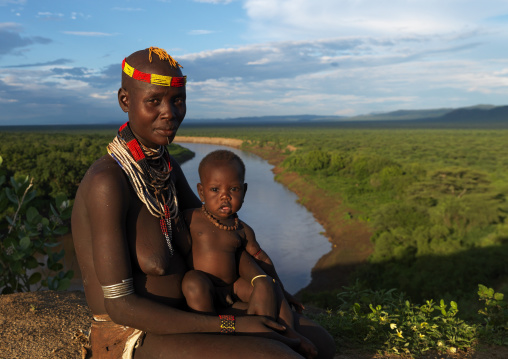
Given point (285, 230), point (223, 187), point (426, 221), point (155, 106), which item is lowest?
point (285, 230)

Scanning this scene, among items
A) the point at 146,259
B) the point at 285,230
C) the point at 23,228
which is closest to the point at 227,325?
the point at 146,259

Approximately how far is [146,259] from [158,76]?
892mm

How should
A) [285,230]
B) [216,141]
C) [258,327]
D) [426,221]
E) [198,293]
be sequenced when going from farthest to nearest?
[216,141] → [285,230] → [426,221] → [198,293] → [258,327]

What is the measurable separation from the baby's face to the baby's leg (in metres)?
0.38

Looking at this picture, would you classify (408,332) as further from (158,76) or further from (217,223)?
(158,76)

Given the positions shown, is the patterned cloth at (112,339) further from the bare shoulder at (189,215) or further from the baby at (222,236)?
the bare shoulder at (189,215)

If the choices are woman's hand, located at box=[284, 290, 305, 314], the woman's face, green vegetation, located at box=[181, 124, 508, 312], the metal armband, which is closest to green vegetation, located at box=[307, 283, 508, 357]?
woman's hand, located at box=[284, 290, 305, 314]

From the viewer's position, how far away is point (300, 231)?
2231 centimetres

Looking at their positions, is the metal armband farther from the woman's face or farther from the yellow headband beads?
the yellow headband beads

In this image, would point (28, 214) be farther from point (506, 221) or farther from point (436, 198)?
point (436, 198)

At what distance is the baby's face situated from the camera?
92.8 inches

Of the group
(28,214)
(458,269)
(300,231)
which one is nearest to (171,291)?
(28,214)

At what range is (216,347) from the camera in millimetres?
1983

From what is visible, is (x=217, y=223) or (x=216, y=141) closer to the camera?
(x=217, y=223)
